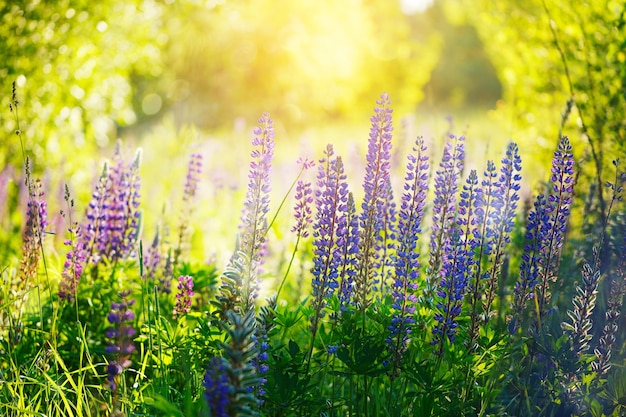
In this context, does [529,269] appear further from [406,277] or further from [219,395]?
[219,395]

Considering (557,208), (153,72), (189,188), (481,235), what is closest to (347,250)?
(481,235)

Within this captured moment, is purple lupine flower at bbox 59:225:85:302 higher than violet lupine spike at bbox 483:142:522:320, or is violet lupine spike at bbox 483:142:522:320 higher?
violet lupine spike at bbox 483:142:522:320

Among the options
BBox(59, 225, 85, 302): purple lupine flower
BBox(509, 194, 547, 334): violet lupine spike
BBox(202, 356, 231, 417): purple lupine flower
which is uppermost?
BBox(509, 194, 547, 334): violet lupine spike

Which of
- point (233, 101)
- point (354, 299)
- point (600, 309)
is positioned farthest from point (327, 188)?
point (233, 101)

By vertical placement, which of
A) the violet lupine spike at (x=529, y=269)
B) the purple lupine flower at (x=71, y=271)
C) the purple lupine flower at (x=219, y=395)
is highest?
the violet lupine spike at (x=529, y=269)

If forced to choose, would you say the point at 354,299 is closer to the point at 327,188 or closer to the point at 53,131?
the point at 327,188

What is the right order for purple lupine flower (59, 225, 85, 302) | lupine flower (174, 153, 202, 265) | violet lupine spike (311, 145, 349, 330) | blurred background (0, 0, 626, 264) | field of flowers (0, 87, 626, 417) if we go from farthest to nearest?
blurred background (0, 0, 626, 264) → lupine flower (174, 153, 202, 265) → purple lupine flower (59, 225, 85, 302) → violet lupine spike (311, 145, 349, 330) → field of flowers (0, 87, 626, 417)

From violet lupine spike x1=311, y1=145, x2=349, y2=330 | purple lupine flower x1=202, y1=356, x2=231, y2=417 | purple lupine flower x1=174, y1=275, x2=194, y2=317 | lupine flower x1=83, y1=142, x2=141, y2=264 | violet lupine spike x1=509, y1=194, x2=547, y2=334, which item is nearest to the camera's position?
purple lupine flower x1=202, y1=356, x2=231, y2=417

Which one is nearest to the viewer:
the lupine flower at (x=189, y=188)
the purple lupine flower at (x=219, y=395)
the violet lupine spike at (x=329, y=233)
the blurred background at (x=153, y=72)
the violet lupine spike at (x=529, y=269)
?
the purple lupine flower at (x=219, y=395)

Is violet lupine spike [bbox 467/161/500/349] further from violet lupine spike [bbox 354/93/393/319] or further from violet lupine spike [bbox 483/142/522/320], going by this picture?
violet lupine spike [bbox 354/93/393/319]

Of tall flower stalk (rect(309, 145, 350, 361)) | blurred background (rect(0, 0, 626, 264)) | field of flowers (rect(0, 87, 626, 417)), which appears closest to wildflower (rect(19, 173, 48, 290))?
field of flowers (rect(0, 87, 626, 417))

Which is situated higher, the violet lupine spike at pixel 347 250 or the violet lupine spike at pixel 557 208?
the violet lupine spike at pixel 557 208

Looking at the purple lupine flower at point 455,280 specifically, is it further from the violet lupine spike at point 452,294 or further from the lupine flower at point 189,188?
the lupine flower at point 189,188

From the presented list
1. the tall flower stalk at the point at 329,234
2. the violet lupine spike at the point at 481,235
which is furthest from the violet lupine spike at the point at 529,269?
the tall flower stalk at the point at 329,234
